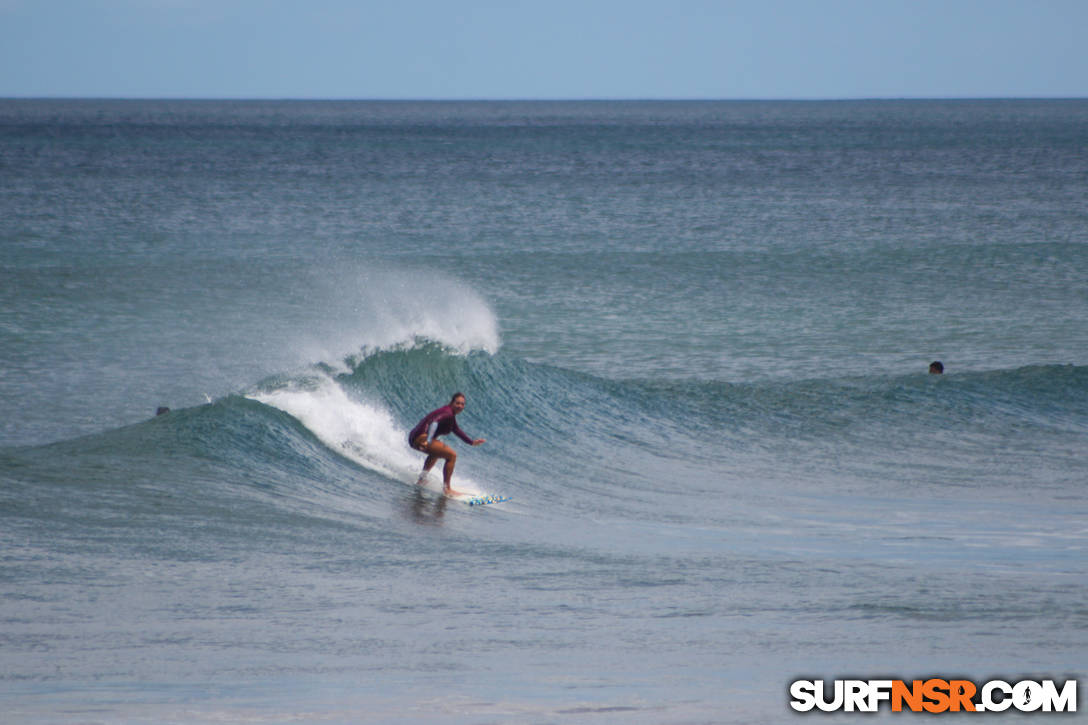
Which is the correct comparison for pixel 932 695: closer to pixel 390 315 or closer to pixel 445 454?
pixel 445 454

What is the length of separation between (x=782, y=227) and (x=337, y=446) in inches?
1458

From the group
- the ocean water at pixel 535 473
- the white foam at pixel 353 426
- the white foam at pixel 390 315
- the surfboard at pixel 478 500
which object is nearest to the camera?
the ocean water at pixel 535 473

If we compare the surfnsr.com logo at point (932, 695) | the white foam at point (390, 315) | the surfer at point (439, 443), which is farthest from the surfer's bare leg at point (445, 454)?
the surfnsr.com logo at point (932, 695)

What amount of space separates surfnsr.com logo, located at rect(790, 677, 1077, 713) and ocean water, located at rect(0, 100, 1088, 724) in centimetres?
15

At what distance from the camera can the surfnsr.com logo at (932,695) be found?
23.0ft

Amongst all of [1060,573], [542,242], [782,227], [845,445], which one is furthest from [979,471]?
[782,227]

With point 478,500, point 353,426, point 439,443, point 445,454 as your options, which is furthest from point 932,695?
point 353,426

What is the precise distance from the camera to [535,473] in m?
15.8

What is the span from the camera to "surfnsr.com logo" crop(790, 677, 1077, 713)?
7.01 metres

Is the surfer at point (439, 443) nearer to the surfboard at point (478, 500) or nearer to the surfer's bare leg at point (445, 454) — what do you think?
the surfer's bare leg at point (445, 454)

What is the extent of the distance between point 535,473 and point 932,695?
8835 millimetres

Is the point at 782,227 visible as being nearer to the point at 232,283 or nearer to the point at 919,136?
the point at 232,283

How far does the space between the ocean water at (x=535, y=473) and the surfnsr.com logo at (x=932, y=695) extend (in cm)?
15

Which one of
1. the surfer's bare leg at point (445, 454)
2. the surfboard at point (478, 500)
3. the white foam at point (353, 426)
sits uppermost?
the white foam at point (353, 426)
